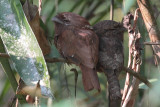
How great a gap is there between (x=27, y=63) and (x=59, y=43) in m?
0.84

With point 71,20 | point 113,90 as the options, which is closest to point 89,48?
point 113,90

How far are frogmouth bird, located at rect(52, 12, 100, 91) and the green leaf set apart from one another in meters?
0.56

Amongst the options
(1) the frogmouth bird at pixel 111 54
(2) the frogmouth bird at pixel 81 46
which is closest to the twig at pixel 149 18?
(1) the frogmouth bird at pixel 111 54

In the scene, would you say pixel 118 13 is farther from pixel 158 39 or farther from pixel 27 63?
pixel 27 63

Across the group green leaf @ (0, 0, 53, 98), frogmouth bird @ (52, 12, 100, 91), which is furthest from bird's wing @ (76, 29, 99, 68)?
green leaf @ (0, 0, 53, 98)

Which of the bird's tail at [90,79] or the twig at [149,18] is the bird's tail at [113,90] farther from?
the twig at [149,18]

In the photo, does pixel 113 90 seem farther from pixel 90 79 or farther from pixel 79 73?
pixel 79 73

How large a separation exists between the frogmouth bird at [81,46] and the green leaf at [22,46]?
560mm

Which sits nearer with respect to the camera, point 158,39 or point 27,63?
point 27,63

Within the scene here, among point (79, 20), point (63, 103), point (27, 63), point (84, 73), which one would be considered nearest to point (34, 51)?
point (27, 63)

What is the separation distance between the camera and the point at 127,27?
2.30 meters

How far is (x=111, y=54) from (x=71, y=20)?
46 cm

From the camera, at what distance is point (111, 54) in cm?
225

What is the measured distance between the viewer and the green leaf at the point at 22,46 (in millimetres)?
1513
